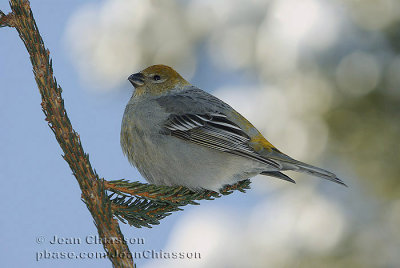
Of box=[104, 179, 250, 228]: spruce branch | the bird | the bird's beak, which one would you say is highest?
the bird's beak

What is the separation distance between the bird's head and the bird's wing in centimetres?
68

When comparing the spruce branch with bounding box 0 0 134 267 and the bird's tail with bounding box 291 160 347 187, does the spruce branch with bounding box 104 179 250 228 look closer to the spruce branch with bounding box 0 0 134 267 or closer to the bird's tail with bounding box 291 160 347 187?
the spruce branch with bounding box 0 0 134 267

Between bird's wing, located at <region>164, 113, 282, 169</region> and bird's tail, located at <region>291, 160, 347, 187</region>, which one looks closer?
bird's tail, located at <region>291, 160, 347, 187</region>

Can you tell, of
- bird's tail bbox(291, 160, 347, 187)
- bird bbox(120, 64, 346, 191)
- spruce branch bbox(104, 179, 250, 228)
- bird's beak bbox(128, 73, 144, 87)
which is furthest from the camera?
bird's beak bbox(128, 73, 144, 87)

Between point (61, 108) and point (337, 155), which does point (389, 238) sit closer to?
point (337, 155)

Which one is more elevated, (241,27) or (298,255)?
(241,27)

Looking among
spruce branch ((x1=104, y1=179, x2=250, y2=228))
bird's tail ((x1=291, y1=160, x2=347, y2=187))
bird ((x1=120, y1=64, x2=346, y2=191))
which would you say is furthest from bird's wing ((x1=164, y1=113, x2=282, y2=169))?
spruce branch ((x1=104, y1=179, x2=250, y2=228))

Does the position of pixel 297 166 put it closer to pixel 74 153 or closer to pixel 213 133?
pixel 213 133

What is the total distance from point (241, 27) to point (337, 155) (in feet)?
6.56

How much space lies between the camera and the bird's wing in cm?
408

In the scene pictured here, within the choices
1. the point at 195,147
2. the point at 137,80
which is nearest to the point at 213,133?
the point at 195,147

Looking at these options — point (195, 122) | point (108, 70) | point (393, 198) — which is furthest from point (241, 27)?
point (393, 198)

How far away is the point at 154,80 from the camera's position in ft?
15.8

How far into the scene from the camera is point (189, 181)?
397 cm
